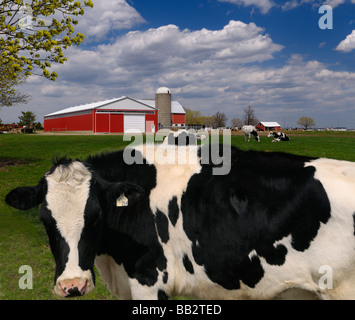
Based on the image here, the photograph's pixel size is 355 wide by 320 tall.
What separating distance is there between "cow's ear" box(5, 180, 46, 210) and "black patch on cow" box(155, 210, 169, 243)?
1272 millimetres

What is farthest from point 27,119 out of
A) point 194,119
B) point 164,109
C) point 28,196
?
point 28,196

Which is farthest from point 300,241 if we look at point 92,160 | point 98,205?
point 92,160

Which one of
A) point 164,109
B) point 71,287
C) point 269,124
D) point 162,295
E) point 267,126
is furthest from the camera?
point 269,124

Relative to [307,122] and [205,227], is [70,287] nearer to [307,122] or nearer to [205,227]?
[205,227]

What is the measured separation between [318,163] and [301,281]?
50.7 inches

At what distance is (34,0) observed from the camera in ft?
48.0

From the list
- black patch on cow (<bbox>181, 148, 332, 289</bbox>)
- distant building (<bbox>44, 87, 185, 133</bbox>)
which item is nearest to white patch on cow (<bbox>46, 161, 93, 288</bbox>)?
black patch on cow (<bbox>181, 148, 332, 289</bbox>)

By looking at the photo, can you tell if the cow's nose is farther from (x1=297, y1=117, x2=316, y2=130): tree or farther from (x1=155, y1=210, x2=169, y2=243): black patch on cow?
(x1=297, y1=117, x2=316, y2=130): tree

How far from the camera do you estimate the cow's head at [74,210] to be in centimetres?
310

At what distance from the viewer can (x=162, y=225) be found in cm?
354

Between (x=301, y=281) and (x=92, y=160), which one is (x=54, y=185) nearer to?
(x=92, y=160)

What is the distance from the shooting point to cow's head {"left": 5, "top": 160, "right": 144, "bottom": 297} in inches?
122

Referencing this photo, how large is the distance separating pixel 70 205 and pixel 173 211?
3.58 ft

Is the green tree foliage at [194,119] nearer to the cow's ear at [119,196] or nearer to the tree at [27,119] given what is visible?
the tree at [27,119]
